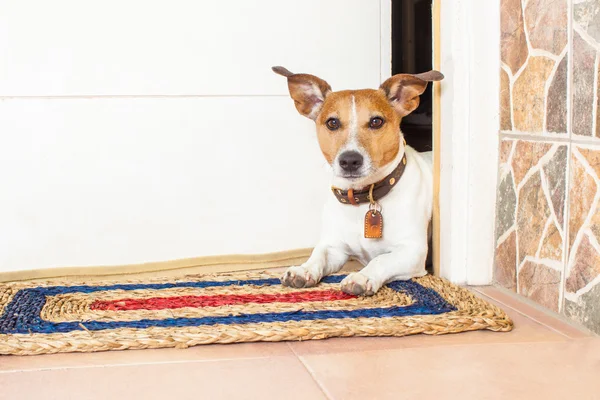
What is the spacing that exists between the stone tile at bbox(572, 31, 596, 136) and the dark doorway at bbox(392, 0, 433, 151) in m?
1.41

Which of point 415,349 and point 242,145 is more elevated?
point 242,145

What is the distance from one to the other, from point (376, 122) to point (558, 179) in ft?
1.98

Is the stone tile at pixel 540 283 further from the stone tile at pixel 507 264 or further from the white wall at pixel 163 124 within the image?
the white wall at pixel 163 124

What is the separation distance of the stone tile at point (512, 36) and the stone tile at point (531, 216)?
1.12 ft

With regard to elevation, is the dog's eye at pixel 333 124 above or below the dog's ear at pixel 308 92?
below

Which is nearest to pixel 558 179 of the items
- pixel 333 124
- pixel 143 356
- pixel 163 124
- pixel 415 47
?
pixel 333 124

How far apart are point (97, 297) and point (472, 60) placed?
1305 mm

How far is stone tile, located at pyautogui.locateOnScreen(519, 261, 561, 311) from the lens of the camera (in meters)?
1.87

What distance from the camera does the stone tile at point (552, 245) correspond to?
6.06 feet

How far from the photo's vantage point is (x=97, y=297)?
2092mm

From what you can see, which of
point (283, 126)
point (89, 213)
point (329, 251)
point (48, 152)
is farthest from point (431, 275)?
point (48, 152)

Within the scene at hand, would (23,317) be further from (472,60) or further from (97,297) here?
(472,60)

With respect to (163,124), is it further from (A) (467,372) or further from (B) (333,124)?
(A) (467,372)

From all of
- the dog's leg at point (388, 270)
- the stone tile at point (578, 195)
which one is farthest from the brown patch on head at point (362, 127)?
the stone tile at point (578, 195)
